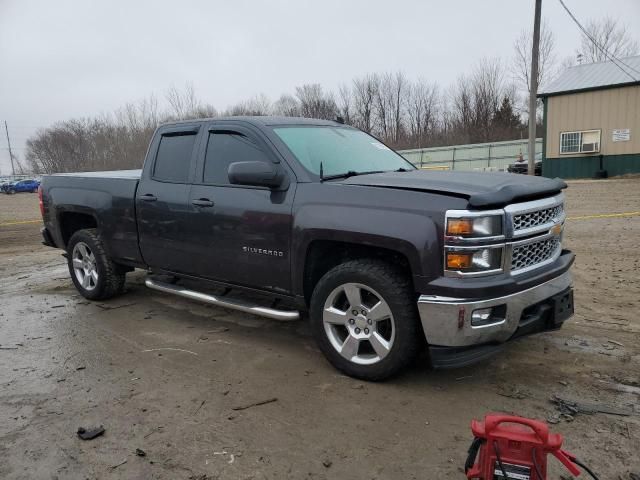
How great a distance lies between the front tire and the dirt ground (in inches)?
6.9

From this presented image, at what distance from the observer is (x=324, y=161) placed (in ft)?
14.0

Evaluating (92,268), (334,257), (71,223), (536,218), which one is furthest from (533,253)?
(71,223)

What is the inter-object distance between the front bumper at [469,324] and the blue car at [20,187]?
53.7m

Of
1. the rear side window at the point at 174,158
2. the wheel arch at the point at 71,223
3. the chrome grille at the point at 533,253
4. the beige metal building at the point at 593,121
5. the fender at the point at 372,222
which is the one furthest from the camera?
the beige metal building at the point at 593,121

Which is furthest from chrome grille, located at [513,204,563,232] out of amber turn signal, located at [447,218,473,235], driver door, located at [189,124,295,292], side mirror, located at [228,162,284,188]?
side mirror, located at [228,162,284,188]

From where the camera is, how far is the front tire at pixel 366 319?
11.4 ft

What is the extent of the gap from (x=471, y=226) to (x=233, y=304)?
2.20m

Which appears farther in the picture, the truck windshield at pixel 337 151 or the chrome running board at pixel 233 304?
the truck windshield at pixel 337 151

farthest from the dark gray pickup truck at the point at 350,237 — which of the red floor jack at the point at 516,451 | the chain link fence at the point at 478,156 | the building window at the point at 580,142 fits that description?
the chain link fence at the point at 478,156

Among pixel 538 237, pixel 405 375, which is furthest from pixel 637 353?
pixel 405 375

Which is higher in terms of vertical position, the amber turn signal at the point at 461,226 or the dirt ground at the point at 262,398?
the amber turn signal at the point at 461,226

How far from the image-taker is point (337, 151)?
450 centimetres

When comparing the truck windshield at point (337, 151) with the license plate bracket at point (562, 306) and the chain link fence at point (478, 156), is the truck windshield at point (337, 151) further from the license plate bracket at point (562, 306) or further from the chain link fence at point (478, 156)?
the chain link fence at point (478, 156)

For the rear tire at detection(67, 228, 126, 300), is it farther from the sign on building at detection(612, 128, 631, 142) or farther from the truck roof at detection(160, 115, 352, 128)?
the sign on building at detection(612, 128, 631, 142)
